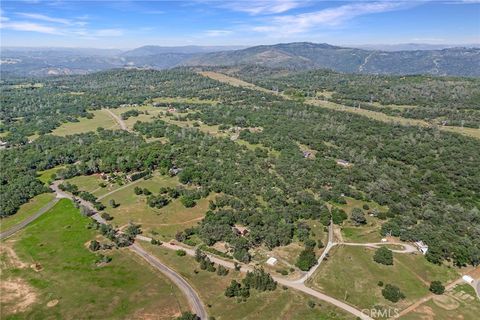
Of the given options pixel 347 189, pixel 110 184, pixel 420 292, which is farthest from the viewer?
pixel 110 184

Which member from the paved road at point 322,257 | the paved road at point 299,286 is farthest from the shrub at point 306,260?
the paved road at point 299,286

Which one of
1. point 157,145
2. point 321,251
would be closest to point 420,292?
point 321,251

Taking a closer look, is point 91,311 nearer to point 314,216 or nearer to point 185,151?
point 314,216

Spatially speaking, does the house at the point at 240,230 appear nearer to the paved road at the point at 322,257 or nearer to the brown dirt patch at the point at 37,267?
the paved road at the point at 322,257

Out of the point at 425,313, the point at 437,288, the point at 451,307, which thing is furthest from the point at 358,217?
the point at 425,313

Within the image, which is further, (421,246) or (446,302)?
(421,246)

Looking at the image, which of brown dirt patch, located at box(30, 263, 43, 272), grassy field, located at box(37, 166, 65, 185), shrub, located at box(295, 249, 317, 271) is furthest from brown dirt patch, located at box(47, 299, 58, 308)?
grassy field, located at box(37, 166, 65, 185)

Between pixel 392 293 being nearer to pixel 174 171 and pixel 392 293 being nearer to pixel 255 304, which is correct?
pixel 255 304
